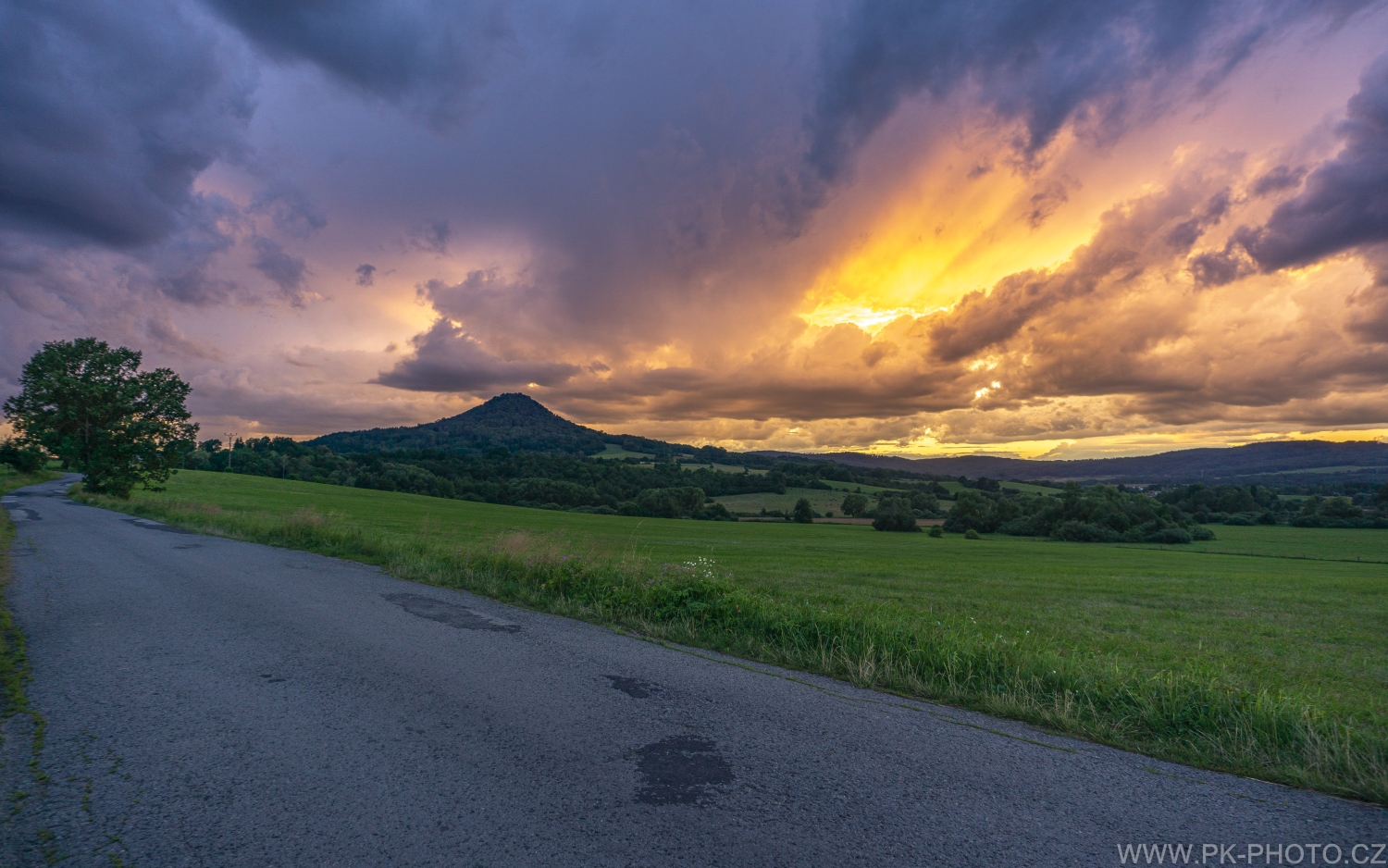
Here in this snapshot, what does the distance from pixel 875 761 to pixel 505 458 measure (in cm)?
13927

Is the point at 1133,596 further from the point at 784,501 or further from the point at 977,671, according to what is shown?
the point at 784,501

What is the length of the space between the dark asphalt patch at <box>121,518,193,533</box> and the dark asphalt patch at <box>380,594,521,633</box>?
59.1 ft

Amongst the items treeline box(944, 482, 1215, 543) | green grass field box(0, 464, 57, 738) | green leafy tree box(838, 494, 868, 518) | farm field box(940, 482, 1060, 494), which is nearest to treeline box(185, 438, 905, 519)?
farm field box(940, 482, 1060, 494)

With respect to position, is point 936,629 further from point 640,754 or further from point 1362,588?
point 1362,588

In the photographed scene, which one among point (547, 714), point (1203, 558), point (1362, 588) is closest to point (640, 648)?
point (547, 714)

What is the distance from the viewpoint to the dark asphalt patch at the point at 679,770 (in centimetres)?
373

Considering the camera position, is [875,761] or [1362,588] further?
[1362,588]

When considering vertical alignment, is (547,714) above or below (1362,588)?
above

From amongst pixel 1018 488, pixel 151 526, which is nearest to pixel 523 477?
pixel 151 526

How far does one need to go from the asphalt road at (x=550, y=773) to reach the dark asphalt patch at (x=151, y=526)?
1852 cm

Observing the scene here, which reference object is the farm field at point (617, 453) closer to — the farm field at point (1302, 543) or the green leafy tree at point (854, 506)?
the green leafy tree at point (854, 506)

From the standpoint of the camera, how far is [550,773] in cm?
396

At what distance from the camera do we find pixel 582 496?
109 m

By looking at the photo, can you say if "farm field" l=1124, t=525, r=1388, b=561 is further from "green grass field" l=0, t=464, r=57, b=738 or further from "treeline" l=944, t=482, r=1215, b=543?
"green grass field" l=0, t=464, r=57, b=738
